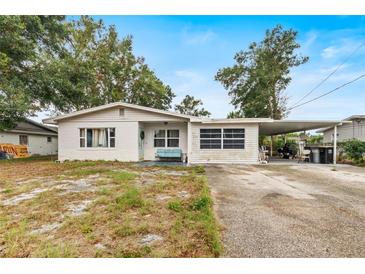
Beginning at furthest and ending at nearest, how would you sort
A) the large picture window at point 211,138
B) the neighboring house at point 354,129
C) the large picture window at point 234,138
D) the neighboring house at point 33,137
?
the neighboring house at point 33,137
the neighboring house at point 354,129
the large picture window at point 211,138
the large picture window at point 234,138

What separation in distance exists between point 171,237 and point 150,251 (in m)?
0.39

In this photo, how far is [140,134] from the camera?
11625mm

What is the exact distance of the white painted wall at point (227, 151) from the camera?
10977 millimetres

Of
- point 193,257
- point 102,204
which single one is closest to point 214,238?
point 193,257

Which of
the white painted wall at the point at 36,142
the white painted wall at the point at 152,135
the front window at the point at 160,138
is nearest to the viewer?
the white painted wall at the point at 152,135

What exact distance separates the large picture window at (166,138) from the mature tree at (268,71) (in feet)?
46.3

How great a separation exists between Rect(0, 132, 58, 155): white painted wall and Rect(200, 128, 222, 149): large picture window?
15.8 metres

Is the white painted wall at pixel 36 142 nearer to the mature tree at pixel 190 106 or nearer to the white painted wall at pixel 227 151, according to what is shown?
the white painted wall at pixel 227 151

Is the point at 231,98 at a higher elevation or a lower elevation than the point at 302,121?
higher

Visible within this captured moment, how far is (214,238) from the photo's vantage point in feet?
8.08

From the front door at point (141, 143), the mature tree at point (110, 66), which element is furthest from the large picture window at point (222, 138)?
the mature tree at point (110, 66)

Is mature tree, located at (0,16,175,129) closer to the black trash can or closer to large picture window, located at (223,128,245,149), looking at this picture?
large picture window, located at (223,128,245,149)

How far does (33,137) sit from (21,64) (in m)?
7.40
